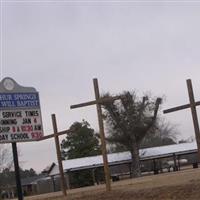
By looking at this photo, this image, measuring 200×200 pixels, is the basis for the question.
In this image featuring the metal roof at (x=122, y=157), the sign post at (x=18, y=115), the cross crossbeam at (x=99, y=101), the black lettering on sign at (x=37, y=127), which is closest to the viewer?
the sign post at (x=18, y=115)

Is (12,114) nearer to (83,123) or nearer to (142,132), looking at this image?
(142,132)

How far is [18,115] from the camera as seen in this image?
17188 millimetres

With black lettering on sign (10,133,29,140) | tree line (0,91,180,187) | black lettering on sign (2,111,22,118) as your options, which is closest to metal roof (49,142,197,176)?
tree line (0,91,180,187)

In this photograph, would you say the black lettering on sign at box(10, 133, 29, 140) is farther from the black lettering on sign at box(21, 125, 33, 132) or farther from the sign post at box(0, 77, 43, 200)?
the black lettering on sign at box(21, 125, 33, 132)

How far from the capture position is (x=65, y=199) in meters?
20.5

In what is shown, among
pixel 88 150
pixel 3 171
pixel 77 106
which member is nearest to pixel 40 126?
pixel 77 106

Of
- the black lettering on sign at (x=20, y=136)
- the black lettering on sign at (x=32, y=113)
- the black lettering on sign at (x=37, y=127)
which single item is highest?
the black lettering on sign at (x=32, y=113)

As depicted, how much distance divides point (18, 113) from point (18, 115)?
0.06 m

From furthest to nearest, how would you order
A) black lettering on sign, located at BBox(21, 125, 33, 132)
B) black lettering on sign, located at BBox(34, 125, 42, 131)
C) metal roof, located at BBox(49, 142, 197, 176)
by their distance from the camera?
metal roof, located at BBox(49, 142, 197, 176)
black lettering on sign, located at BBox(34, 125, 42, 131)
black lettering on sign, located at BBox(21, 125, 33, 132)

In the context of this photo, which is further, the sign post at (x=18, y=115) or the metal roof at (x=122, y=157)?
the metal roof at (x=122, y=157)

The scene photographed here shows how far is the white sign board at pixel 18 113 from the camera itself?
55.5 feet

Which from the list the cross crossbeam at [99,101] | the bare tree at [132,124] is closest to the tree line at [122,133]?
the bare tree at [132,124]

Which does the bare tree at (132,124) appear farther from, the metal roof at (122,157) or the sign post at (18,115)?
the sign post at (18,115)

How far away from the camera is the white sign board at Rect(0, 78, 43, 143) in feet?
55.5
